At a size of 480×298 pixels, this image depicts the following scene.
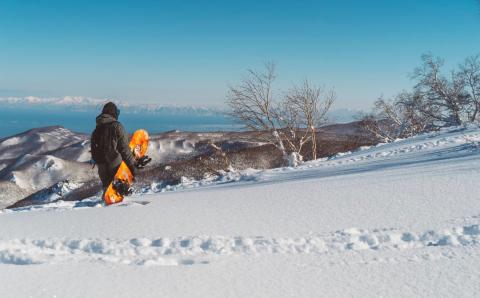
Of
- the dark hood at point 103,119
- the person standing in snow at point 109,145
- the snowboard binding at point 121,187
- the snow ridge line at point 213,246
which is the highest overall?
the dark hood at point 103,119

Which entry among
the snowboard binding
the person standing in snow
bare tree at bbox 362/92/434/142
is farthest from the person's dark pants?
bare tree at bbox 362/92/434/142

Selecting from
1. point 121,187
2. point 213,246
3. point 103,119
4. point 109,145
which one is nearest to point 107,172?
point 121,187

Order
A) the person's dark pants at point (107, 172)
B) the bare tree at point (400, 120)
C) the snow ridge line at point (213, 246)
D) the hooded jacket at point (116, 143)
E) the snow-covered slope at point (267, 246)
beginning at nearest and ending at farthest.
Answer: the snow-covered slope at point (267, 246), the snow ridge line at point (213, 246), the hooded jacket at point (116, 143), the person's dark pants at point (107, 172), the bare tree at point (400, 120)

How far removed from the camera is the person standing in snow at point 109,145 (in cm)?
825

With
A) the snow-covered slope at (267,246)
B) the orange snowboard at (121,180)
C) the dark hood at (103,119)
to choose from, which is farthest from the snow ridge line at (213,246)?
the dark hood at (103,119)

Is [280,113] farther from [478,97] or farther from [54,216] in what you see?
[54,216]

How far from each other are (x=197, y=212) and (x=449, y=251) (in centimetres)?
387

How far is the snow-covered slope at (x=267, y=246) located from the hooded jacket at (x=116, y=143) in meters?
1.13

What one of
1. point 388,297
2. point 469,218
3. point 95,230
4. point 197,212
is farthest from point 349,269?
point 95,230

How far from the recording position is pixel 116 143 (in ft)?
27.3

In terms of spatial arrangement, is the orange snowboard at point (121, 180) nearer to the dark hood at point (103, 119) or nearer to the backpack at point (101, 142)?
the backpack at point (101, 142)

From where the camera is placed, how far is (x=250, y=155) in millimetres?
40219

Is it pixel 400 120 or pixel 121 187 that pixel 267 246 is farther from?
pixel 400 120

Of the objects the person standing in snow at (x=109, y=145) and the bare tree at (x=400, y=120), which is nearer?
the person standing in snow at (x=109, y=145)
